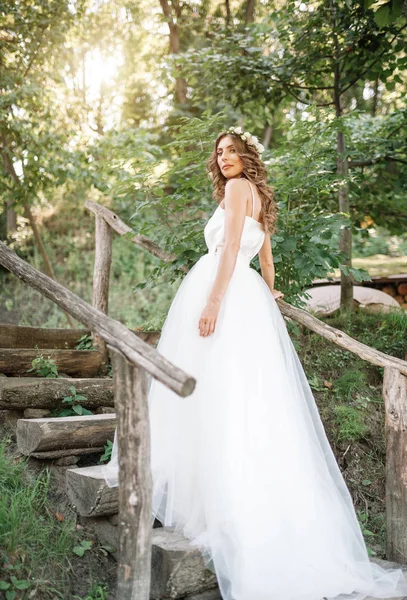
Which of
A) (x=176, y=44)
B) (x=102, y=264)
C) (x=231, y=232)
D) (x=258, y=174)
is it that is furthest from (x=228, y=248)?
(x=176, y=44)

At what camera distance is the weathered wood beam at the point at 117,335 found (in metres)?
2.25

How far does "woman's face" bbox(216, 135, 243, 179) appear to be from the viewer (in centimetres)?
366

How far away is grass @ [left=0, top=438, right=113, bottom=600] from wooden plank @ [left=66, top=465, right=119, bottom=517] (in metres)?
0.12

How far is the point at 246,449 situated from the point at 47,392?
1.61 metres

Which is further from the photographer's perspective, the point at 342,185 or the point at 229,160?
the point at 342,185

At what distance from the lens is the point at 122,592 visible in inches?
96.3

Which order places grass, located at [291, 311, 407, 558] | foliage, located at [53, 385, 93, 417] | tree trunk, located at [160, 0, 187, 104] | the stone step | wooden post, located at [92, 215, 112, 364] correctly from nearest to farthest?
→ the stone step → foliage, located at [53, 385, 93, 417] → grass, located at [291, 311, 407, 558] → wooden post, located at [92, 215, 112, 364] → tree trunk, located at [160, 0, 187, 104]

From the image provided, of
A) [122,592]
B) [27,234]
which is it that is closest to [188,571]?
[122,592]

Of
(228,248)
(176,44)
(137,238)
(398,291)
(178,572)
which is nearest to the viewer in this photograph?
(178,572)

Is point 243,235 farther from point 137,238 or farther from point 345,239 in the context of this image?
point 345,239

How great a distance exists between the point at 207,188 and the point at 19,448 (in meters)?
2.56

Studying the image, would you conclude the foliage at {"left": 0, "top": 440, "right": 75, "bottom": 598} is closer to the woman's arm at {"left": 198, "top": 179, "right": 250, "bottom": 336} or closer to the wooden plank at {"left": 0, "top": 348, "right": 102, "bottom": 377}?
the wooden plank at {"left": 0, "top": 348, "right": 102, "bottom": 377}

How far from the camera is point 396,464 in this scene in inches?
137

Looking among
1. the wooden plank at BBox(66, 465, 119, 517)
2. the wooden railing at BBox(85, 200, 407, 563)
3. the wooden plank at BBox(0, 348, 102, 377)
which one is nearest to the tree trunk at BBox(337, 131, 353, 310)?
the wooden railing at BBox(85, 200, 407, 563)
